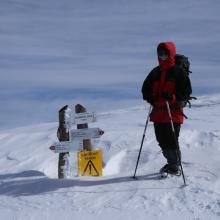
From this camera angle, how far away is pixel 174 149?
25.8ft

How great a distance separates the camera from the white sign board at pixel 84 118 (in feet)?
30.4

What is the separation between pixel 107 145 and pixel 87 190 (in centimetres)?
450

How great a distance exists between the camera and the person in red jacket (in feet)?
25.1

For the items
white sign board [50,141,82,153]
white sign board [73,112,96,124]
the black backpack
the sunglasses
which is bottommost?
white sign board [50,141,82,153]

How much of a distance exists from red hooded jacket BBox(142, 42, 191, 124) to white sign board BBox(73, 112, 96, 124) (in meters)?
1.57

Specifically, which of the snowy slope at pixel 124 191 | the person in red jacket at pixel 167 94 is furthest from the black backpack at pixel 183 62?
the snowy slope at pixel 124 191

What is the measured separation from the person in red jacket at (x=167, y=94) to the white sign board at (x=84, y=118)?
156cm

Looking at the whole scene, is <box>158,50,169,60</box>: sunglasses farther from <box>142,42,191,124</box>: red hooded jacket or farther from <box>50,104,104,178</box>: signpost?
<box>50,104,104,178</box>: signpost

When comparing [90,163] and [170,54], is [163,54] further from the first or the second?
[90,163]

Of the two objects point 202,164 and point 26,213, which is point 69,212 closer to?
point 26,213

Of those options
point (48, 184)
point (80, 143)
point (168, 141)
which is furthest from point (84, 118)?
point (168, 141)

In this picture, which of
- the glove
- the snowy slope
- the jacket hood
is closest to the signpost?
the snowy slope

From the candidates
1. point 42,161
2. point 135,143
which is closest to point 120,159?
point 135,143

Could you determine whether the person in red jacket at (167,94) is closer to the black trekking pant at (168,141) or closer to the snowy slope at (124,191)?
the black trekking pant at (168,141)
